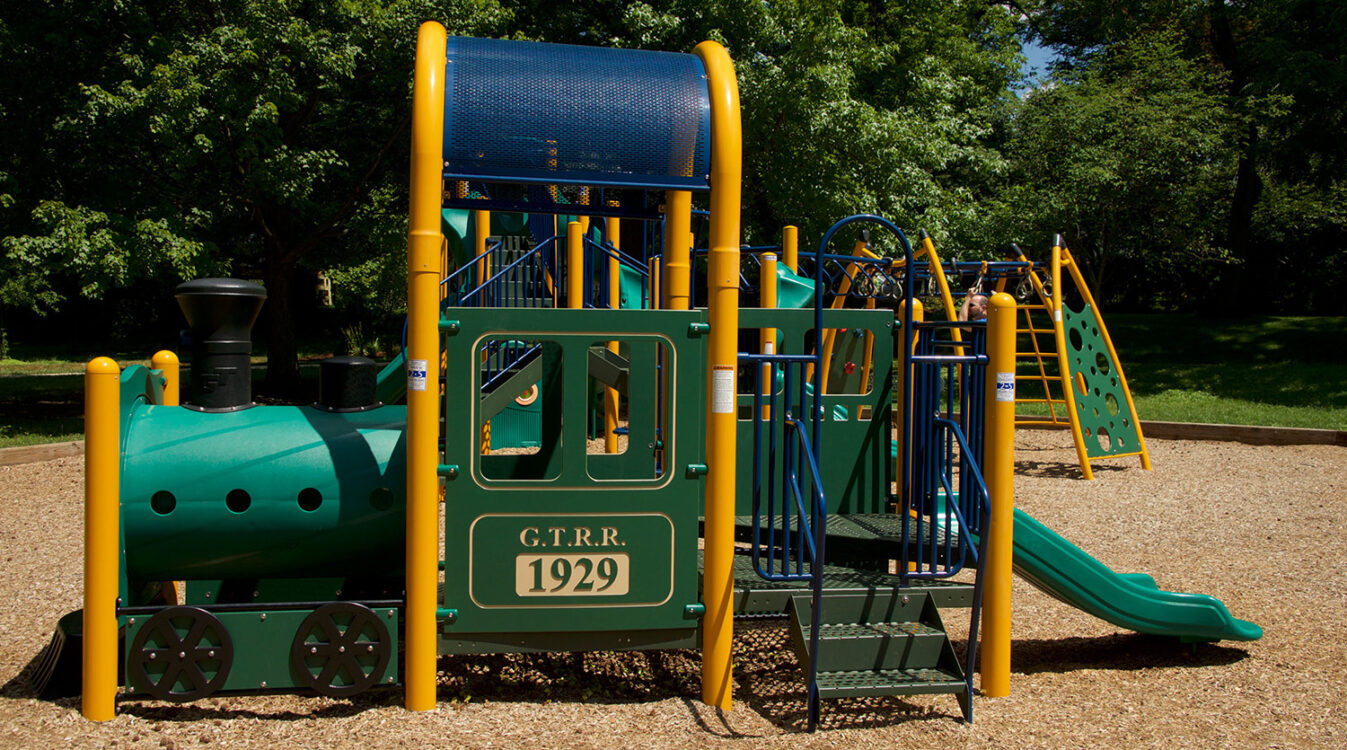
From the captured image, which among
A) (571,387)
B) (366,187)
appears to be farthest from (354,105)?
(571,387)

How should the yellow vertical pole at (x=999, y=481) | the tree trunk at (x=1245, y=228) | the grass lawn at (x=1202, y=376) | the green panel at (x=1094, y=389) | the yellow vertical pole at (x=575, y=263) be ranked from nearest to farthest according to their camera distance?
the yellow vertical pole at (x=999, y=481)
the yellow vertical pole at (x=575, y=263)
the green panel at (x=1094, y=389)
the grass lawn at (x=1202, y=376)
the tree trunk at (x=1245, y=228)

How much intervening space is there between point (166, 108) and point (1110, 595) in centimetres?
1260

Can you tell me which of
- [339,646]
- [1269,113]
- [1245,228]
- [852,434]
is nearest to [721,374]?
[852,434]

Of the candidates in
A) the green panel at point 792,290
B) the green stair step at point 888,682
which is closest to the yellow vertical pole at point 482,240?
the green panel at point 792,290

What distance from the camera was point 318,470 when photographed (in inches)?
177

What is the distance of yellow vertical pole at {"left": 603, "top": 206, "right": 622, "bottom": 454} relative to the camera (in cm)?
924

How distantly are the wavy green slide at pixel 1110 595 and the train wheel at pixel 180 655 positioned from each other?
385cm

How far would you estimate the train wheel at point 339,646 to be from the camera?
4.32 m

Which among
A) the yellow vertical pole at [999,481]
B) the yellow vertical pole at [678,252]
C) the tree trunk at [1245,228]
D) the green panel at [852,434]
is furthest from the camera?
the tree trunk at [1245,228]

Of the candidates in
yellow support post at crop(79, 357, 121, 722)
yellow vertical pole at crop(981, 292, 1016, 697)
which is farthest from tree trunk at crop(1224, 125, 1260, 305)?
yellow support post at crop(79, 357, 121, 722)

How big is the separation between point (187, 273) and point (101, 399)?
33.2 ft

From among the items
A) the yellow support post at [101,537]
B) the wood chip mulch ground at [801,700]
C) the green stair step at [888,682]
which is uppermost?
the yellow support post at [101,537]

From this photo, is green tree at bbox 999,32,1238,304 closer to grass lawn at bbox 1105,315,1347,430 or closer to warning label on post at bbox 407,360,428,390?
grass lawn at bbox 1105,315,1347,430

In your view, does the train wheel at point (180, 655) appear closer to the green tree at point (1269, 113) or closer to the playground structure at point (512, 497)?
the playground structure at point (512, 497)
